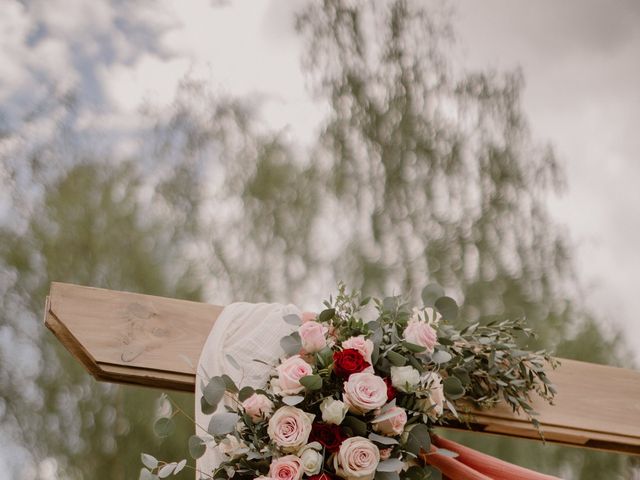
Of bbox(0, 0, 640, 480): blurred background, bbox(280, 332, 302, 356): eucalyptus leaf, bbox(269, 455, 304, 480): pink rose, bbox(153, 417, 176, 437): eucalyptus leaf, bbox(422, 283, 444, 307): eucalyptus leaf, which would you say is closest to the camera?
bbox(269, 455, 304, 480): pink rose

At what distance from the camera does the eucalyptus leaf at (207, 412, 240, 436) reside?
1.60 metres

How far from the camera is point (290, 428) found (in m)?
1.57

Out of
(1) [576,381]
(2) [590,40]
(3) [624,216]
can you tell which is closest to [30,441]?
(1) [576,381]

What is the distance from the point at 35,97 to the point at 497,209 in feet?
10.3

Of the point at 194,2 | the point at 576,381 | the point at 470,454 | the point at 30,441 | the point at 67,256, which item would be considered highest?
the point at 194,2

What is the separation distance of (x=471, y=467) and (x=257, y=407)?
0.63 meters

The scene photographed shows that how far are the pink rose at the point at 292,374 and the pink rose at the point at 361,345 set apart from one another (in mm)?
120

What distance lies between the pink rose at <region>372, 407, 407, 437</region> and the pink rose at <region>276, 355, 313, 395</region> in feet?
0.60

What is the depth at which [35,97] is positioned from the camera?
463cm

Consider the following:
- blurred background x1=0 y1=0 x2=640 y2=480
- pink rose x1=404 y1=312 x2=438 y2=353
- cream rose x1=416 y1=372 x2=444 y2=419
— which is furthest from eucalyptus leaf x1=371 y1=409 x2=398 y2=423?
blurred background x1=0 y1=0 x2=640 y2=480

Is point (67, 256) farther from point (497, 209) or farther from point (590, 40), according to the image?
point (590, 40)

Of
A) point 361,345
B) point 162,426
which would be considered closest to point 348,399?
point 361,345

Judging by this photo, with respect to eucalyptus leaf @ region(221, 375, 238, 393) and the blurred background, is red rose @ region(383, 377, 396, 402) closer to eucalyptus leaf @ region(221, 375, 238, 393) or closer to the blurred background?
eucalyptus leaf @ region(221, 375, 238, 393)

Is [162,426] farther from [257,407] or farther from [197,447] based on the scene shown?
[257,407]
